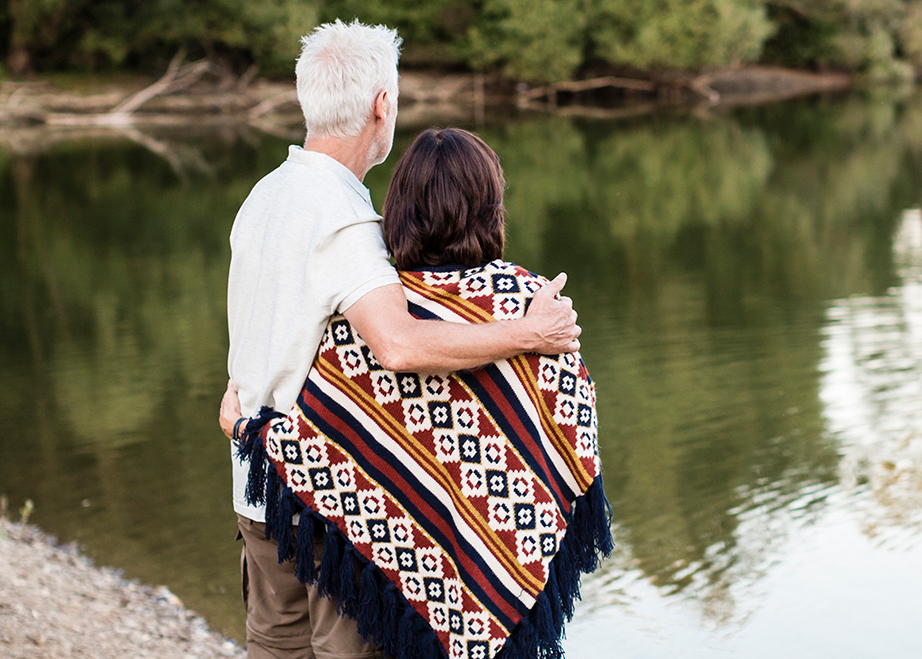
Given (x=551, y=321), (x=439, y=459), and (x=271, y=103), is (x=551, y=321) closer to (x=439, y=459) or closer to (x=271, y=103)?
(x=439, y=459)

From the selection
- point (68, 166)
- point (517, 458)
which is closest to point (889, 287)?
point (517, 458)

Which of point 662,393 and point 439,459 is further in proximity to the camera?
point 662,393

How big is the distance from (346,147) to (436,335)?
0.43m

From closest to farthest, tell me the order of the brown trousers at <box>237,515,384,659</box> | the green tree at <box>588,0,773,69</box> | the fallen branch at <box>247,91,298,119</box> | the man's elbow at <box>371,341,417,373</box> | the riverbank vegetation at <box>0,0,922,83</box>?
1. the man's elbow at <box>371,341,417,373</box>
2. the brown trousers at <box>237,515,384,659</box>
3. the riverbank vegetation at <box>0,0,922,83</box>
4. the fallen branch at <box>247,91,298,119</box>
5. the green tree at <box>588,0,773,69</box>

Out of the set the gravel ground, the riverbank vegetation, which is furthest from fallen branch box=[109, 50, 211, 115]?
the gravel ground

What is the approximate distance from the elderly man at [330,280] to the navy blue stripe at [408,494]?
0.09 m

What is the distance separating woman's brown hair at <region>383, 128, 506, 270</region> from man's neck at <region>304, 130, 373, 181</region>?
0.29 ft

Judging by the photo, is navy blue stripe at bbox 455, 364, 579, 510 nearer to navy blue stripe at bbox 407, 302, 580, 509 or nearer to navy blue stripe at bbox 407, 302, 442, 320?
navy blue stripe at bbox 407, 302, 580, 509

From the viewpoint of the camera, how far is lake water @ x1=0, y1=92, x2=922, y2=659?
12.9 ft

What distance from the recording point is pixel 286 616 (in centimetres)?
220

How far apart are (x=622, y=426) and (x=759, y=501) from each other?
1169mm

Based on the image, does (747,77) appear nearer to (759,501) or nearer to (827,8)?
(827,8)

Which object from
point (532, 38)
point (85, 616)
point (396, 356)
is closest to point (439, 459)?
point (396, 356)

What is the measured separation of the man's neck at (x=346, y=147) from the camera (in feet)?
6.64
